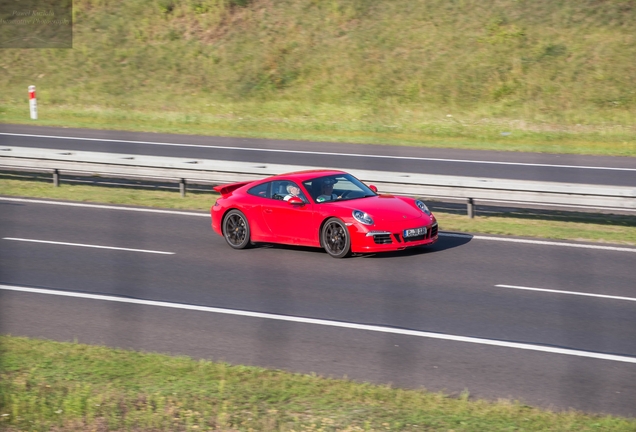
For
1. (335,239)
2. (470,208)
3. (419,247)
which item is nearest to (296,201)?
(335,239)

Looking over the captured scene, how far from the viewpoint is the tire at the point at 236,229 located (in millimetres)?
13633

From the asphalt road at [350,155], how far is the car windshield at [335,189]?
7736mm

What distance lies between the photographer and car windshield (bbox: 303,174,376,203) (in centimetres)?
1319

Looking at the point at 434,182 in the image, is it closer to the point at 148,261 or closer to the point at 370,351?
the point at 148,261

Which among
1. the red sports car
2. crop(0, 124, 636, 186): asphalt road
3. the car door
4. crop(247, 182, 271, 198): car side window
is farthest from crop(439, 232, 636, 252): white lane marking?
crop(0, 124, 636, 186): asphalt road

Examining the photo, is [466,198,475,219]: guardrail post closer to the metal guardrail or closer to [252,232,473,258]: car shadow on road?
the metal guardrail

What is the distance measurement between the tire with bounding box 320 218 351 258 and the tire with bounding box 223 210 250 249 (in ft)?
4.51

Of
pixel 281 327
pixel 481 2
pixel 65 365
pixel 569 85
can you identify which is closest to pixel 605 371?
pixel 281 327

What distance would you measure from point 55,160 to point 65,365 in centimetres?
1262

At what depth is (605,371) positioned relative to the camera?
7.68 metres

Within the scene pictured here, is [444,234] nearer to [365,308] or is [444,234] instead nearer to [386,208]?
[386,208]

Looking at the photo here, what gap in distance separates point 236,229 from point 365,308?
4259mm

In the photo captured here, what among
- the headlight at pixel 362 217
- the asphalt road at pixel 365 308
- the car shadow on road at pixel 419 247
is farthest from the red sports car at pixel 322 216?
the car shadow on road at pixel 419 247

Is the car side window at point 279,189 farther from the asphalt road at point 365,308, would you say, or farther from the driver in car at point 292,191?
the asphalt road at point 365,308
